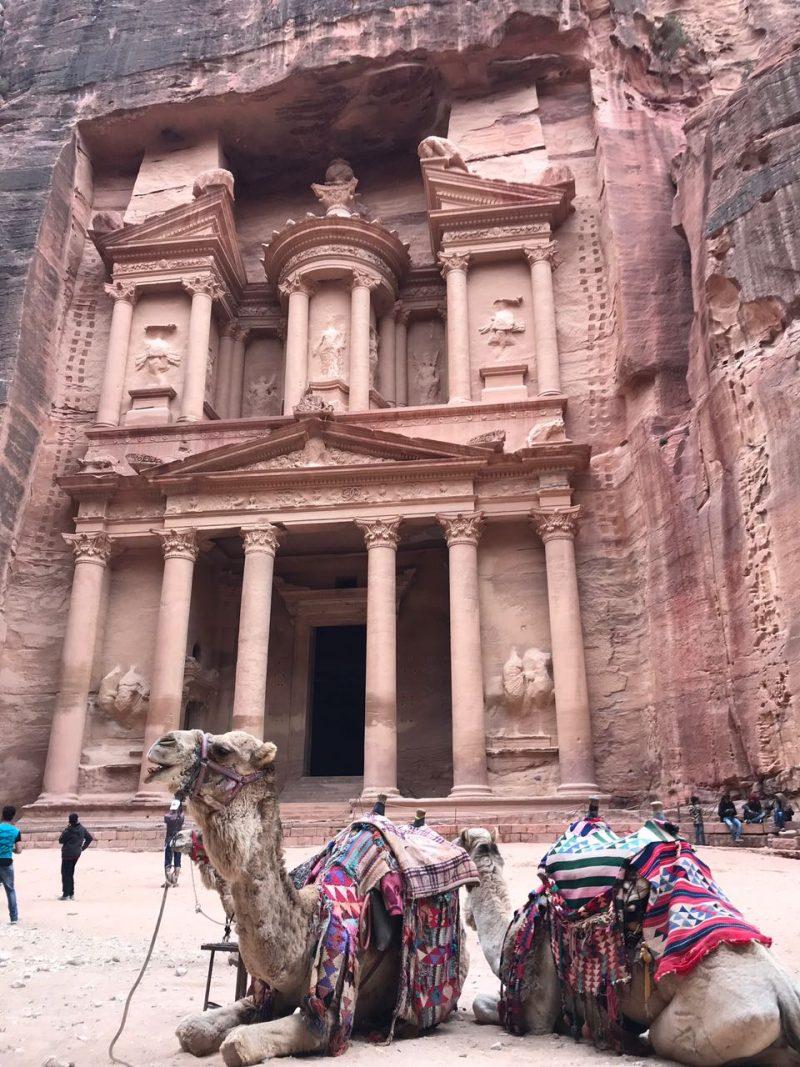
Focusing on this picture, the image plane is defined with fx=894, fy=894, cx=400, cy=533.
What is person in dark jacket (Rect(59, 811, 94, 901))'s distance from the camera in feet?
36.1

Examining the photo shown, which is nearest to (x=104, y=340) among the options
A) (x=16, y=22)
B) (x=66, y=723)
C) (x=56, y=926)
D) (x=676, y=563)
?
(x=66, y=723)

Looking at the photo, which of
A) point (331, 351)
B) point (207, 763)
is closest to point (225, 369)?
point (331, 351)

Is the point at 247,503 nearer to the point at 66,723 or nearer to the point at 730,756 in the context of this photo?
the point at 66,723

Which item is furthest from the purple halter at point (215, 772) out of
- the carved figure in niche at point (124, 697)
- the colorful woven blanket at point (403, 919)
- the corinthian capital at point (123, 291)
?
the corinthian capital at point (123, 291)

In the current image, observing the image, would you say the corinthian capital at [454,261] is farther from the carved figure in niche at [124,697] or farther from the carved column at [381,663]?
the carved figure in niche at [124,697]

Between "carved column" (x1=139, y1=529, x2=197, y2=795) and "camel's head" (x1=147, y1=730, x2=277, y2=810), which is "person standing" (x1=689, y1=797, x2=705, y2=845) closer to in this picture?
"carved column" (x1=139, y1=529, x2=197, y2=795)

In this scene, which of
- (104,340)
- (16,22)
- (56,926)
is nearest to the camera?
(56,926)

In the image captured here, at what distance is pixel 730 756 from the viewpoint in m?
15.6

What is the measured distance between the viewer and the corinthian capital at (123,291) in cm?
2514

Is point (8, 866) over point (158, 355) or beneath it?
beneath

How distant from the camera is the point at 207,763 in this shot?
452cm

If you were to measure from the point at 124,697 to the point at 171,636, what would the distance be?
5.85 feet

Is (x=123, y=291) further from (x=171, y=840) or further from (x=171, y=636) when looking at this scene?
(x=171, y=840)

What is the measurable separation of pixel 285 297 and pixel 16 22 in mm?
15274
